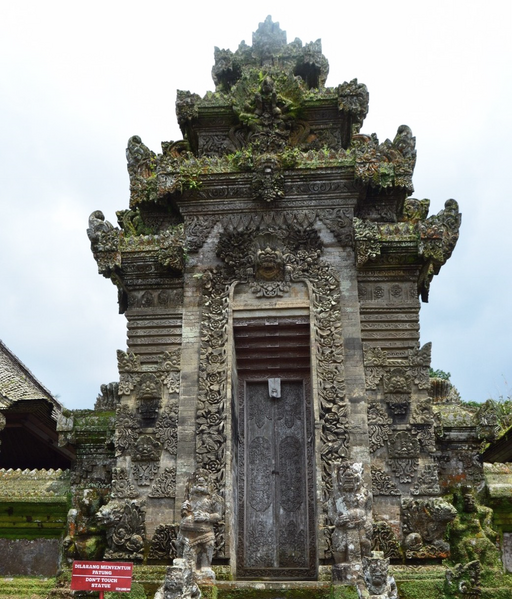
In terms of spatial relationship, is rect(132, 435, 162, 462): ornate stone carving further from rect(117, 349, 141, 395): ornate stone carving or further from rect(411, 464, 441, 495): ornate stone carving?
rect(411, 464, 441, 495): ornate stone carving

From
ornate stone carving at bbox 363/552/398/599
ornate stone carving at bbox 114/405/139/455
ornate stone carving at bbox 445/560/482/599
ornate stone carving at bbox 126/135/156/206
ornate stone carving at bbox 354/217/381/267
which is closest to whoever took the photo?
ornate stone carving at bbox 363/552/398/599

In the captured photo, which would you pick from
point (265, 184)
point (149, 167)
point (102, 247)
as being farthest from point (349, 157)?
point (102, 247)

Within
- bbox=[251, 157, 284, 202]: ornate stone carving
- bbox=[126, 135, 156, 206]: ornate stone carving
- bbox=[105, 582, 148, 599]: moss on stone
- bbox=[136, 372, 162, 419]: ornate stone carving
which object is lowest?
bbox=[105, 582, 148, 599]: moss on stone

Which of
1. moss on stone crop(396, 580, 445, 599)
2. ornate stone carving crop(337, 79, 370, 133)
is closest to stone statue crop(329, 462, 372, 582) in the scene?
moss on stone crop(396, 580, 445, 599)

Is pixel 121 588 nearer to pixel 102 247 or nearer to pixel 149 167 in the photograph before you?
pixel 102 247

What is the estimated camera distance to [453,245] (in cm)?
1248

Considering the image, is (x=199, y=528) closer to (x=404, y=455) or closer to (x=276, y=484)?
(x=276, y=484)

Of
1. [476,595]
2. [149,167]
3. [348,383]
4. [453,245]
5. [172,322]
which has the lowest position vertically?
[476,595]

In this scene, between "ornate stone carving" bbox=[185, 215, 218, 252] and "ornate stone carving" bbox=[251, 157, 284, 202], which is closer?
"ornate stone carving" bbox=[251, 157, 284, 202]

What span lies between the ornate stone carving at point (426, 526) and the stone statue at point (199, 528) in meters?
3.11

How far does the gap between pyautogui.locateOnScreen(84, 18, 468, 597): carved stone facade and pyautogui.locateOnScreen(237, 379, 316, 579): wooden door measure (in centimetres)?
3

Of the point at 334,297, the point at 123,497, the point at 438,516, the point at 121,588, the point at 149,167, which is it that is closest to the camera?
the point at 121,588

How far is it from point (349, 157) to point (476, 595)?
8.06 meters

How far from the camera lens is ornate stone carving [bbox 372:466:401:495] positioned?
419 inches
